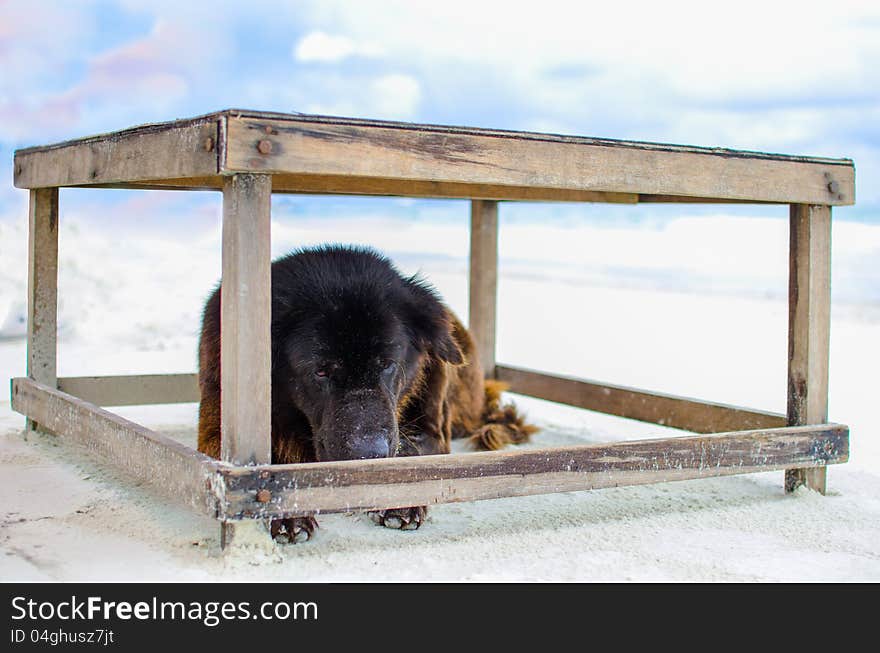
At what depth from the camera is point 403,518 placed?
321cm

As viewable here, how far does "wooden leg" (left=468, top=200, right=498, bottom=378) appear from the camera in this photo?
18.9 ft

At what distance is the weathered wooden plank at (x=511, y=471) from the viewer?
2.73 meters

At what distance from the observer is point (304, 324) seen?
128 inches

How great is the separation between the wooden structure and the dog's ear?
1.58ft

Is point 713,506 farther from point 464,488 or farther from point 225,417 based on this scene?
point 225,417

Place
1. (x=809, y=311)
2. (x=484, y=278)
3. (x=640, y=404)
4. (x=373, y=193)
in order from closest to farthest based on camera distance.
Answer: (x=809, y=311) < (x=373, y=193) < (x=640, y=404) < (x=484, y=278)

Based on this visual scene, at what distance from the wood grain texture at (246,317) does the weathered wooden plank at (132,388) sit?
220 cm

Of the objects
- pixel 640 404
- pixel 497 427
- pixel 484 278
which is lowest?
pixel 497 427

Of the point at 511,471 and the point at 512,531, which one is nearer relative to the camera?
the point at 511,471

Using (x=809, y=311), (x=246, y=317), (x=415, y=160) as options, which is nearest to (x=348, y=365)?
(x=246, y=317)

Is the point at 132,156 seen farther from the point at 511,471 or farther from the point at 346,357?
the point at 511,471

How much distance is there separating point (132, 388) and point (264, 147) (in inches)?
102

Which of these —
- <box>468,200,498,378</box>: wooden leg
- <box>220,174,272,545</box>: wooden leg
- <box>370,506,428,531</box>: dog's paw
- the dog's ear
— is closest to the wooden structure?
<box>220,174,272,545</box>: wooden leg
